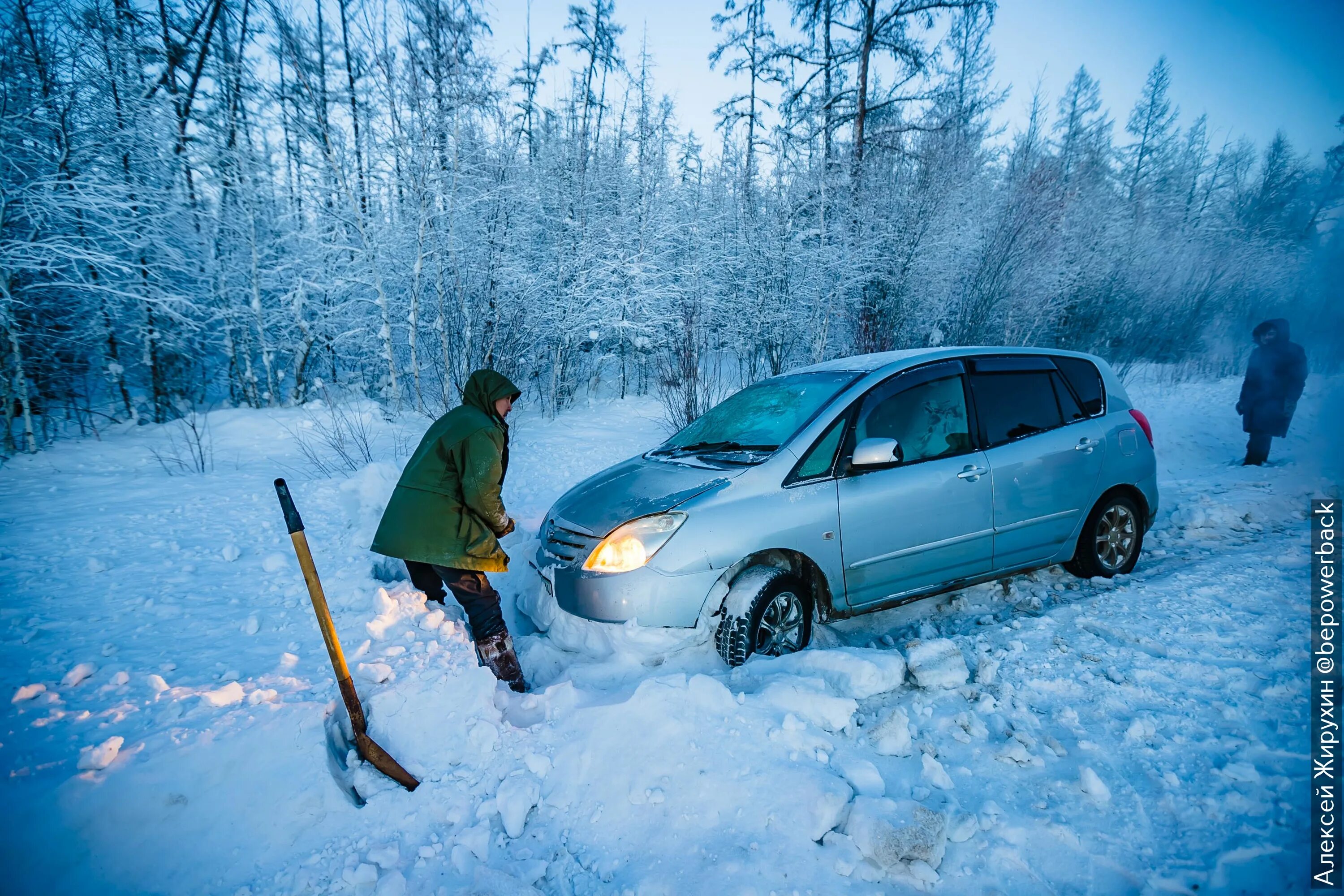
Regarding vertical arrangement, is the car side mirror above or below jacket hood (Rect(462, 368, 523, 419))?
below

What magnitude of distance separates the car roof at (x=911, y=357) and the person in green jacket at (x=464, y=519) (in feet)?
7.45

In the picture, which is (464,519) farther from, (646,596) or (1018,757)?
(1018,757)

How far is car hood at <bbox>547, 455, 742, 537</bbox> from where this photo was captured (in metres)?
2.94

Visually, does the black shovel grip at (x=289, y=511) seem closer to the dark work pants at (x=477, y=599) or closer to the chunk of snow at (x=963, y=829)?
the dark work pants at (x=477, y=599)

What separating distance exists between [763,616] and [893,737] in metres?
0.83

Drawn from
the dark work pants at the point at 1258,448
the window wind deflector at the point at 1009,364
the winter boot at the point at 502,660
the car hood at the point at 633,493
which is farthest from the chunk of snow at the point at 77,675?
the dark work pants at the point at 1258,448

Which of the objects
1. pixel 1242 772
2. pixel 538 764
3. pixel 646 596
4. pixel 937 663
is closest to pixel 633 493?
pixel 646 596

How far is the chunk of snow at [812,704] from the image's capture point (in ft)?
8.02

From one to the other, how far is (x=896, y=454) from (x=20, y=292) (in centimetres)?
1236

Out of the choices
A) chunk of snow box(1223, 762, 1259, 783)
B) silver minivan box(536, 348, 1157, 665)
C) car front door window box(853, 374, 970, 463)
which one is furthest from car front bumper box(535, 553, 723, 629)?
chunk of snow box(1223, 762, 1259, 783)

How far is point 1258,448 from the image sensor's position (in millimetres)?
7387

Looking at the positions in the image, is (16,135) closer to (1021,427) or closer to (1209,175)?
(1021,427)

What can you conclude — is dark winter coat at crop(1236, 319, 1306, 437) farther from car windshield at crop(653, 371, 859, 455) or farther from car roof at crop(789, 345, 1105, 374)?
car windshield at crop(653, 371, 859, 455)

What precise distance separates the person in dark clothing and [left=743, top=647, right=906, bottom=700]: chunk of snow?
791 cm
